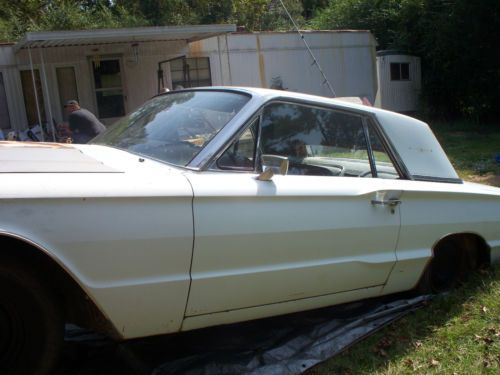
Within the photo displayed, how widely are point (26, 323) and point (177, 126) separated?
4.37 feet

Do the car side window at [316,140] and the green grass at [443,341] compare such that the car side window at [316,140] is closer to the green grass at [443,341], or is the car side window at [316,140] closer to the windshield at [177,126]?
the windshield at [177,126]

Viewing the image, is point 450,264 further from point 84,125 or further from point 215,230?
point 84,125


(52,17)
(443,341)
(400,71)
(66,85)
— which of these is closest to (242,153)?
(443,341)

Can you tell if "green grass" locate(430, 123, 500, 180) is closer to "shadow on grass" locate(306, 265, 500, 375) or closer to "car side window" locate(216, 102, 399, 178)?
"shadow on grass" locate(306, 265, 500, 375)

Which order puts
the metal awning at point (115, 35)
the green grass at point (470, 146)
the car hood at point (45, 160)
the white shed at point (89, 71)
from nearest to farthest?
1. the car hood at point (45, 160)
2. the green grass at point (470, 146)
3. the metal awning at point (115, 35)
4. the white shed at point (89, 71)

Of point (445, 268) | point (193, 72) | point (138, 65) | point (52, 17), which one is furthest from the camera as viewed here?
point (52, 17)

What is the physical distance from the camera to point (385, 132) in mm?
3547

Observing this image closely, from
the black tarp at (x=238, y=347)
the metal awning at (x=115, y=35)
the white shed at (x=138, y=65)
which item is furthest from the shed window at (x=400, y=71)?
the black tarp at (x=238, y=347)

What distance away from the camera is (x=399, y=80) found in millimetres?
21484

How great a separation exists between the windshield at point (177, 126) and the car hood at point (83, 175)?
133 millimetres

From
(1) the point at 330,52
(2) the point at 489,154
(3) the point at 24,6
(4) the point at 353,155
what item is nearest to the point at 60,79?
(1) the point at 330,52

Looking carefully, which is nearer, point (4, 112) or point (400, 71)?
point (4, 112)

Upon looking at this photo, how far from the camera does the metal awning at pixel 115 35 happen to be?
10523mm

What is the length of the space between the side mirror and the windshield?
1.02 ft
